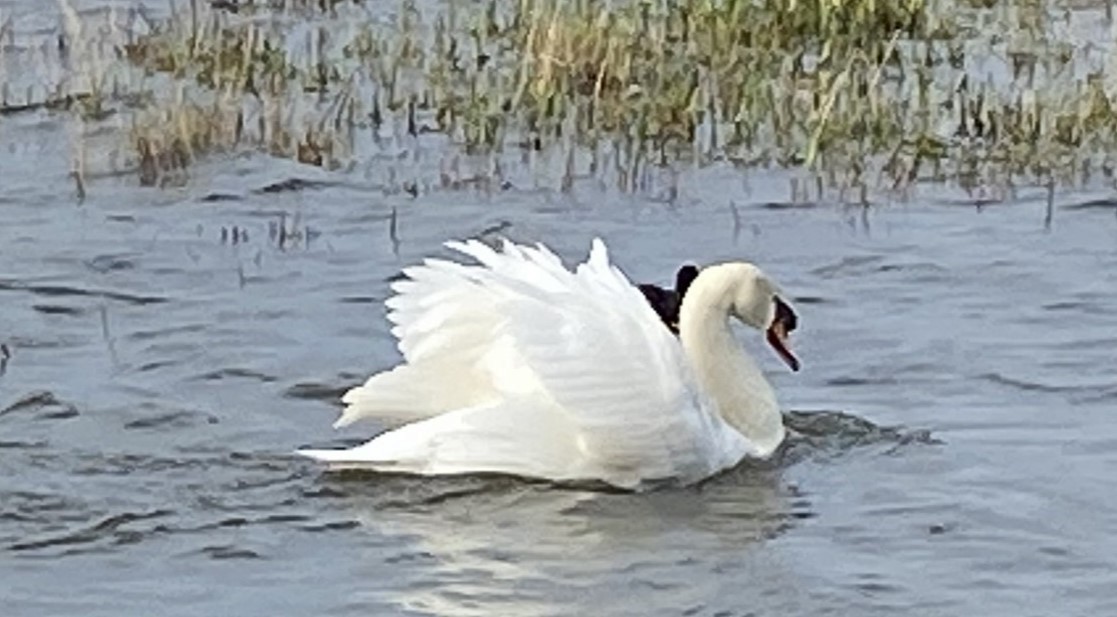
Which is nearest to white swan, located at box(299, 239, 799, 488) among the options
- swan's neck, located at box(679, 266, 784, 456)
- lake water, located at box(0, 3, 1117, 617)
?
lake water, located at box(0, 3, 1117, 617)

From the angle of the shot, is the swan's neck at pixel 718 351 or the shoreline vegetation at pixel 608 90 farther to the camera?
the shoreline vegetation at pixel 608 90

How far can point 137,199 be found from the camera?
43.4ft

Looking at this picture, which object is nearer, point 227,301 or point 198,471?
point 198,471

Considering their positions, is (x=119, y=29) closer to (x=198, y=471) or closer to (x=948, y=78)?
(x=948, y=78)

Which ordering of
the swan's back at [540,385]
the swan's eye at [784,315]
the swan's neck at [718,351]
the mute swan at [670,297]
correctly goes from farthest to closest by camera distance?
the mute swan at [670,297], the swan's eye at [784,315], the swan's neck at [718,351], the swan's back at [540,385]

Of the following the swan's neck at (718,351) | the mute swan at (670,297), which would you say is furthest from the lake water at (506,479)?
the mute swan at (670,297)

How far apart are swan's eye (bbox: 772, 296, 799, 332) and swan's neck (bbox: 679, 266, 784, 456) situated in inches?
5.6

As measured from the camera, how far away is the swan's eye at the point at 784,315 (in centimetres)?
1034

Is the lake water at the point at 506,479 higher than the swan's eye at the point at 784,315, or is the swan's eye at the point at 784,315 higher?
the swan's eye at the point at 784,315

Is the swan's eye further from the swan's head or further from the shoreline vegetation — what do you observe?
the shoreline vegetation

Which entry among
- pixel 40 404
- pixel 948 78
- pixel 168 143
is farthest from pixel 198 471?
pixel 948 78

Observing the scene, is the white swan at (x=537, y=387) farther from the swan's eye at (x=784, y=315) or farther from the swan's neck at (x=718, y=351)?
the swan's eye at (x=784, y=315)

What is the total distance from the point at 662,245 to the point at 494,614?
464 centimetres

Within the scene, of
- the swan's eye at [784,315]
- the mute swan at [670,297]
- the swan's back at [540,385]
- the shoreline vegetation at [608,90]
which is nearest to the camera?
the swan's back at [540,385]
